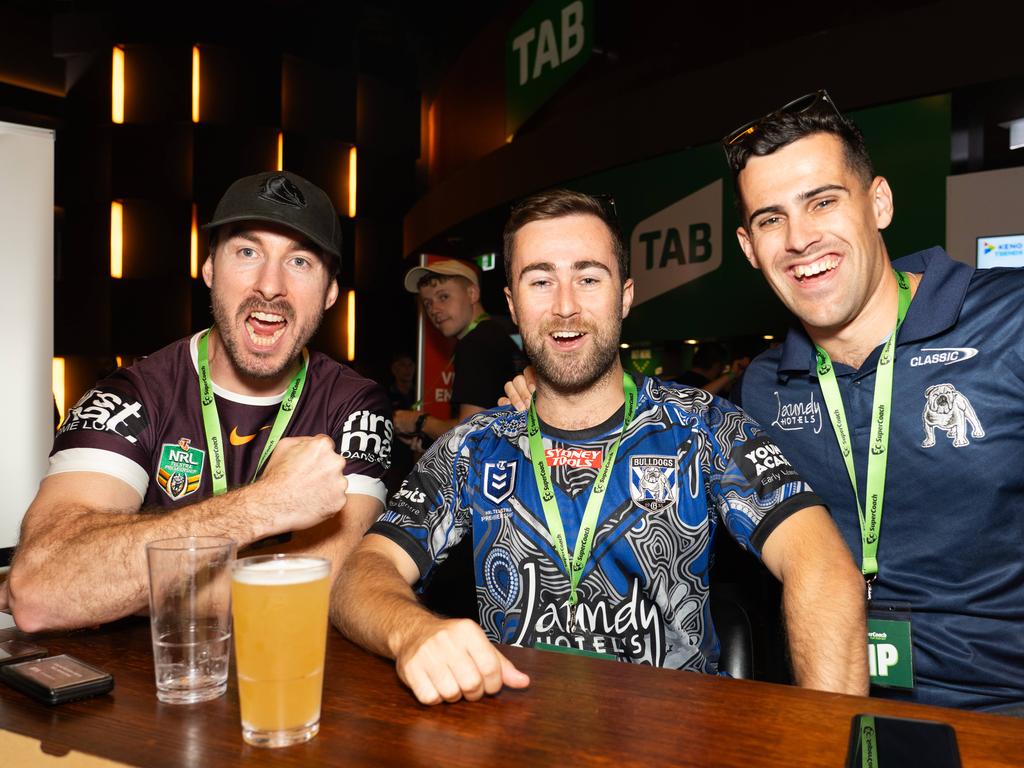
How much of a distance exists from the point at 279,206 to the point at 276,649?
1333mm

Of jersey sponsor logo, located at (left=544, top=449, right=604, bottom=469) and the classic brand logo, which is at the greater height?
the classic brand logo

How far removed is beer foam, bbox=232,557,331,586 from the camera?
2.66ft

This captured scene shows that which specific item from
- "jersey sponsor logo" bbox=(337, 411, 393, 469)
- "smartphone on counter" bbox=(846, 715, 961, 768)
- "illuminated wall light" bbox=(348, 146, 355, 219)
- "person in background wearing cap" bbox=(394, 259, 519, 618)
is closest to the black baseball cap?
"jersey sponsor logo" bbox=(337, 411, 393, 469)

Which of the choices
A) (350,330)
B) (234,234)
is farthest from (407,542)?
(350,330)

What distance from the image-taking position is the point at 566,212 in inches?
73.8

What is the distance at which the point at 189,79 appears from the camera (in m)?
8.58

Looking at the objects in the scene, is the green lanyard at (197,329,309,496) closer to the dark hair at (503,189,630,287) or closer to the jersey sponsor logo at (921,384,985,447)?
the dark hair at (503,189,630,287)

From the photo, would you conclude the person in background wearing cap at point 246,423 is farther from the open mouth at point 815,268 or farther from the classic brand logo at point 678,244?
the classic brand logo at point 678,244

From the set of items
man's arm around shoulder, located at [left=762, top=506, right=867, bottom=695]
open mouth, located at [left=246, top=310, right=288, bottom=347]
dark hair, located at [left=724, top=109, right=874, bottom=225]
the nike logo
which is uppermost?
dark hair, located at [left=724, top=109, right=874, bottom=225]

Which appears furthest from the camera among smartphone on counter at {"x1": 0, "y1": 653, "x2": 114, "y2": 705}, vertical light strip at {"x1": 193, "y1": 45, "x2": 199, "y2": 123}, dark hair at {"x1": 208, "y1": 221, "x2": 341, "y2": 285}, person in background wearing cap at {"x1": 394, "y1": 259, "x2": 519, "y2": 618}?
vertical light strip at {"x1": 193, "y1": 45, "x2": 199, "y2": 123}

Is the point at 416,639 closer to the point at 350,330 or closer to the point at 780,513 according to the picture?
the point at 780,513

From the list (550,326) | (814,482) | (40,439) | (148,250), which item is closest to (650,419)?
(550,326)

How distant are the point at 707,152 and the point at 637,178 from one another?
0.65 meters

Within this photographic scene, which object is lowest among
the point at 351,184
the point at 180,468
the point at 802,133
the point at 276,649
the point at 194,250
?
the point at 276,649
